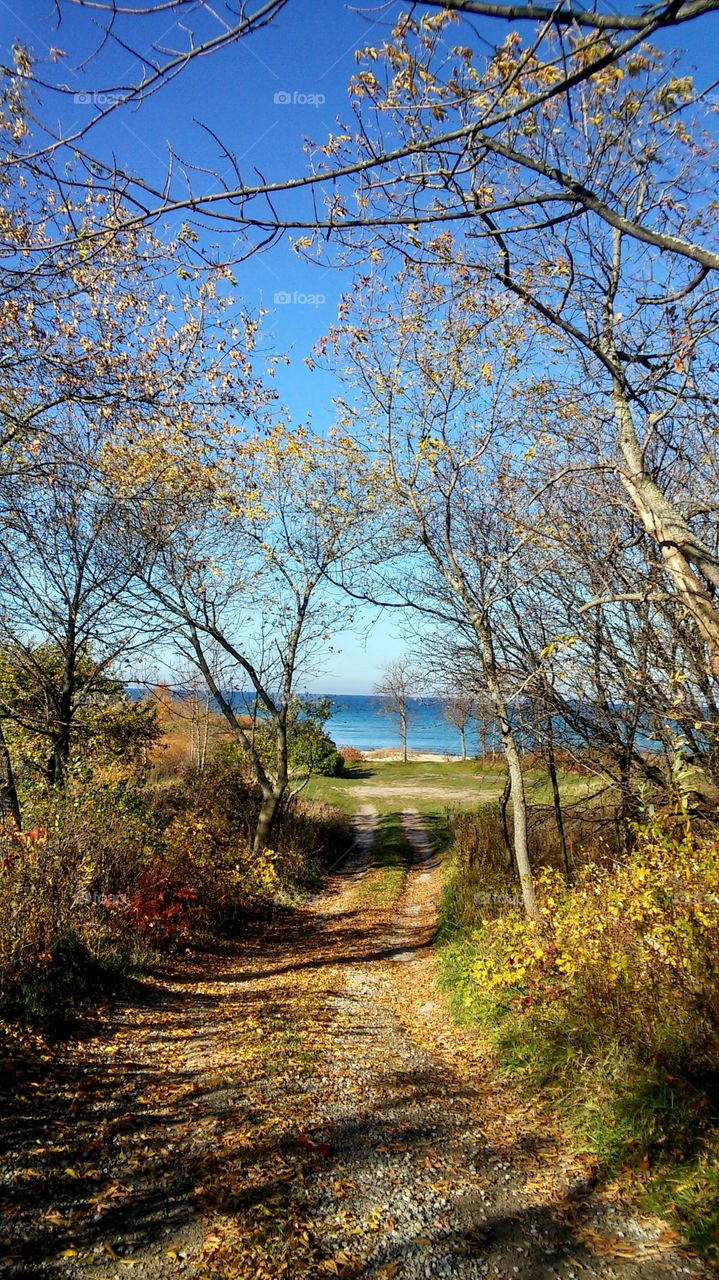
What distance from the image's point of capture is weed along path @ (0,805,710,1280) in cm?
291

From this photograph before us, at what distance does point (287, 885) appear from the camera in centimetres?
1374

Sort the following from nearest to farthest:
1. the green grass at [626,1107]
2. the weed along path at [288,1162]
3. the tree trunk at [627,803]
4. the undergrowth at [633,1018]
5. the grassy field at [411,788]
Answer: the weed along path at [288,1162]
the green grass at [626,1107]
the undergrowth at [633,1018]
the tree trunk at [627,803]
the grassy field at [411,788]

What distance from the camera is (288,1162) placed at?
365 centimetres

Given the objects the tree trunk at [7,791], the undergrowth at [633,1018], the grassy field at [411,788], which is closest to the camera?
the undergrowth at [633,1018]

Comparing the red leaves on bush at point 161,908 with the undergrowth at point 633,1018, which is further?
the red leaves on bush at point 161,908

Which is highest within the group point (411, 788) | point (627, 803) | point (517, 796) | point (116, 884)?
point (517, 796)

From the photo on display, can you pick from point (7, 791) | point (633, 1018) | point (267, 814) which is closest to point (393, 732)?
point (267, 814)

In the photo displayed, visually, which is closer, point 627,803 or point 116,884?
point 627,803

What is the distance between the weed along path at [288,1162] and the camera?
291cm

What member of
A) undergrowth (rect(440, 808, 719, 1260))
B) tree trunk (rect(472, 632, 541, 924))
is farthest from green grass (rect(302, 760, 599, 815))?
undergrowth (rect(440, 808, 719, 1260))

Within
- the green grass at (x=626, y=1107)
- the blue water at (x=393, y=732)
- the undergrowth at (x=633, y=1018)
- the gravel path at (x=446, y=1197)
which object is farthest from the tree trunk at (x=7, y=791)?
the blue water at (x=393, y=732)

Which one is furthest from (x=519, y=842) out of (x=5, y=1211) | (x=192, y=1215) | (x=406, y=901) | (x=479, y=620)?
(x=406, y=901)

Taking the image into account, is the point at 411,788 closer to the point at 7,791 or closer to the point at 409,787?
the point at 409,787

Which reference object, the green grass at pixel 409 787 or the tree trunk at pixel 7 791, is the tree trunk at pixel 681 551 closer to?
the tree trunk at pixel 7 791
